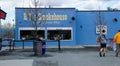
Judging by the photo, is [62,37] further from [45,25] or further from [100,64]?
[100,64]

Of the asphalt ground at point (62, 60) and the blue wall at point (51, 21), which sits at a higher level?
the blue wall at point (51, 21)

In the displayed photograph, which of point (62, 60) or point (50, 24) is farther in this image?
point (50, 24)

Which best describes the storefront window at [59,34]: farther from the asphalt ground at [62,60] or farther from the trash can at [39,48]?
the asphalt ground at [62,60]

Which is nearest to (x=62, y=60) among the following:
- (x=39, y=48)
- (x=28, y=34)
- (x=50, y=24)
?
(x=39, y=48)

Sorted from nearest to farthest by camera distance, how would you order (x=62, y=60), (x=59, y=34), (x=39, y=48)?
(x=62, y=60) → (x=39, y=48) → (x=59, y=34)

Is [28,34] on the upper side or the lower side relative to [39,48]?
upper

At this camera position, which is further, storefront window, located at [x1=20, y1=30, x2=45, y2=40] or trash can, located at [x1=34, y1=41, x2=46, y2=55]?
storefront window, located at [x1=20, y1=30, x2=45, y2=40]

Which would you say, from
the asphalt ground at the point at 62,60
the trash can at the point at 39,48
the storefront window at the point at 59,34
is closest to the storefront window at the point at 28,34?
the storefront window at the point at 59,34

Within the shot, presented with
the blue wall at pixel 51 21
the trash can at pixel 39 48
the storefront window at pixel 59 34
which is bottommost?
the trash can at pixel 39 48

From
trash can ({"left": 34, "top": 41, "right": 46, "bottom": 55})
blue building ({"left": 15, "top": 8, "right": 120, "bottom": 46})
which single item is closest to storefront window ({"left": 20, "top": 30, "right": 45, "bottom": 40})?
blue building ({"left": 15, "top": 8, "right": 120, "bottom": 46})

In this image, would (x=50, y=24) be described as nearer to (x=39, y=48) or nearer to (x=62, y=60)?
(x=39, y=48)

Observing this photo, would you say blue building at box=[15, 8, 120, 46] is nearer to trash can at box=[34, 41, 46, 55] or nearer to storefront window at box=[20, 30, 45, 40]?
storefront window at box=[20, 30, 45, 40]

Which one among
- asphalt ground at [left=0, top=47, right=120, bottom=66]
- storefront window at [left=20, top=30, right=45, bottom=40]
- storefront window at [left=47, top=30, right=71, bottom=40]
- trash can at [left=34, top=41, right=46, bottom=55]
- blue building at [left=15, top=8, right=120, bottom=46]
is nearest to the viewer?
asphalt ground at [left=0, top=47, right=120, bottom=66]

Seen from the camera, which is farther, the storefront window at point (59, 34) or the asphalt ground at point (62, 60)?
the storefront window at point (59, 34)
